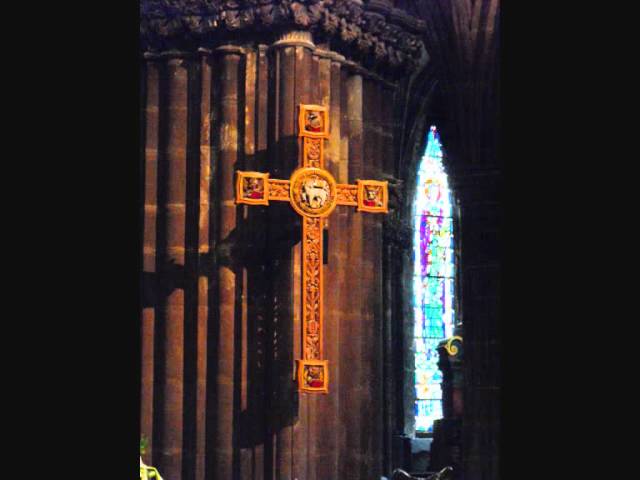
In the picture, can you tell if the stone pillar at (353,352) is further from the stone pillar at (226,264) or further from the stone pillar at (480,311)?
the stone pillar at (480,311)

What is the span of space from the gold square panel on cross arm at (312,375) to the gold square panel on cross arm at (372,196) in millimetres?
1709

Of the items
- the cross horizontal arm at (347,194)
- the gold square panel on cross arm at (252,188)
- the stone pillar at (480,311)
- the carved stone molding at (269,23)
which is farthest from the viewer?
the stone pillar at (480,311)

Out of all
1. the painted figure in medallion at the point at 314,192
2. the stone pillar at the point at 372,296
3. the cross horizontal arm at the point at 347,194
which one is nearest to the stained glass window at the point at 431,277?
the stone pillar at the point at 372,296

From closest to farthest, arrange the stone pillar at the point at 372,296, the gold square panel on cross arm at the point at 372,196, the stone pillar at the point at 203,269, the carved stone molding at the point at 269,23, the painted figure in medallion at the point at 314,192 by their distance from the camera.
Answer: the painted figure in medallion at the point at 314,192
the gold square panel on cross arm at the point at 372,196
the stone pillar at the point at 203,269
the carved stone molding at the point at 269,23
the stone pillar at the point at 372,296

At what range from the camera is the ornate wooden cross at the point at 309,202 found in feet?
53.0

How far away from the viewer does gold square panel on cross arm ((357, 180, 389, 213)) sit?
16.7m

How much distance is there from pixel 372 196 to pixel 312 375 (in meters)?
1.99

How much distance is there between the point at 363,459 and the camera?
1736 cm

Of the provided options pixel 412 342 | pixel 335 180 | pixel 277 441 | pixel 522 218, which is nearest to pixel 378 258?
pixel 335 180

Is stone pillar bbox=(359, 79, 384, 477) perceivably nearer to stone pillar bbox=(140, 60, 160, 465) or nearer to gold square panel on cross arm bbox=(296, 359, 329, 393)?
gold square panel on cross arm bbox=(296, 359, 329, 393)

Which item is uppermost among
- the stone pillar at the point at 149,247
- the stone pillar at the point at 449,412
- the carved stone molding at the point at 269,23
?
the carved stone molding at the point at 269,23

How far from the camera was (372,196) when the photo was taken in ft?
55.1

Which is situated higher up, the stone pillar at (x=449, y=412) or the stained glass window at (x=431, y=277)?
the stained glass window at (x=431, y=277)

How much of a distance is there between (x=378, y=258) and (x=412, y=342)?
9259 mm
